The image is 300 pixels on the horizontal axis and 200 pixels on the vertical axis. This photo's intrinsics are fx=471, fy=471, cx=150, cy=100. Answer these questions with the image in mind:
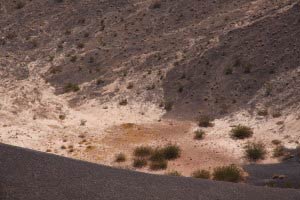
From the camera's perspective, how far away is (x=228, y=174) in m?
18.0

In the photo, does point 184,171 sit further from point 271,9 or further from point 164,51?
point 271,9

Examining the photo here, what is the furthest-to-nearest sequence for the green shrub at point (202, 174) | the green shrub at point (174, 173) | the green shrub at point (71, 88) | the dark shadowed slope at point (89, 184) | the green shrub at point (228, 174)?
1. the green shrub at point (71, 88)
2. the green shrub at point (174, 173)
3. the green shrub at point (202, 174)
4. the green shrub at point (228, 174)
5. the dark shadowed slope at point (89, 184)

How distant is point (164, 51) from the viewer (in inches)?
1350

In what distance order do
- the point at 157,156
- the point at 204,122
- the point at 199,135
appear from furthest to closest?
the point at 204,122 → the point at 199,135 → the point at 157,156

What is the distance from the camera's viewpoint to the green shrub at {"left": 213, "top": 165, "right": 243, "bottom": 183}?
703 inches

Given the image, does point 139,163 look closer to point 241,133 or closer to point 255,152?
point 255,152

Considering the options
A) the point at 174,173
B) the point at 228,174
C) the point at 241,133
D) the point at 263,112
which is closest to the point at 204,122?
the point at 241,133

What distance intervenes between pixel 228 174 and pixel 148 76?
48.6ft

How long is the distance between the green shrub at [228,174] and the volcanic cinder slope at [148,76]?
3.21 feet

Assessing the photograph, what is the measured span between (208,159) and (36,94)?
14.2 meters

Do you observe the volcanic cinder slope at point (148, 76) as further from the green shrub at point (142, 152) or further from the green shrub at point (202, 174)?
the green shrub at point (202, 174)

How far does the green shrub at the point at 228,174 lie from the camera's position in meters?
17.9

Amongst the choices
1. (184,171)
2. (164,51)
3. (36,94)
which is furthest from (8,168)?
(164,51)

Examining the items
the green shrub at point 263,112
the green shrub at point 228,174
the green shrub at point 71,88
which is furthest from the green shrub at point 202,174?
the green shrub at point 71,88
